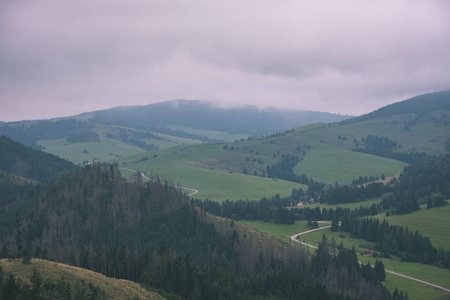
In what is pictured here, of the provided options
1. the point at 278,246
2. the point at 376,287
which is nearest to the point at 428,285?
the point at 376,287

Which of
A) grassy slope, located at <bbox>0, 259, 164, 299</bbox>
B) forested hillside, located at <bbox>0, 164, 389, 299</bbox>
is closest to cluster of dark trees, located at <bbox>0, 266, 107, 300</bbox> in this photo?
grassy slope, located at <bbox>0, 259, 164, 299</bbox>

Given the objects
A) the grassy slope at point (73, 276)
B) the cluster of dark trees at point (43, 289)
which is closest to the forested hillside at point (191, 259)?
the grassy slope at point (73, 276)

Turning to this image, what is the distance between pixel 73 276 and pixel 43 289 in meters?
9.77

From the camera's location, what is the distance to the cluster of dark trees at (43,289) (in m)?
81.5

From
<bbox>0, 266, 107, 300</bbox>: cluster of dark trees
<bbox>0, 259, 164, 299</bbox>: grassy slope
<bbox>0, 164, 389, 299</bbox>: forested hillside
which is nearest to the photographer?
<bbox>0, 266, 107, 300</bbox>: cluster of dark trees

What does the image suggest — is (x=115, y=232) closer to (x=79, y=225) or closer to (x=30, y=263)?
(x=79, y=225)

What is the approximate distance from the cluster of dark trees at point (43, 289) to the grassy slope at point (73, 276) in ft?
5.73

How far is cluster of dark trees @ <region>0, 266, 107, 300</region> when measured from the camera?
81.5 meters

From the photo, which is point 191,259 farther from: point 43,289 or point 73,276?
point 43,289

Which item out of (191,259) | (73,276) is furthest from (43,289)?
(191,259)

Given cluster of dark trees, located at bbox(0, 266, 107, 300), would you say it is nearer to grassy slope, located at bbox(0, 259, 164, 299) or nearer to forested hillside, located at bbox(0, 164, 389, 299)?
grassy slope, located at bbox(0, 259, 164, 299)

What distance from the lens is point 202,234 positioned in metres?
196

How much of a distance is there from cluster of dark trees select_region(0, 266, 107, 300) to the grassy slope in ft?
5.73

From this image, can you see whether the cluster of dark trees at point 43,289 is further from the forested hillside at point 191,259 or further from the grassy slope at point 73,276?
the forested hillside at point 191,259
